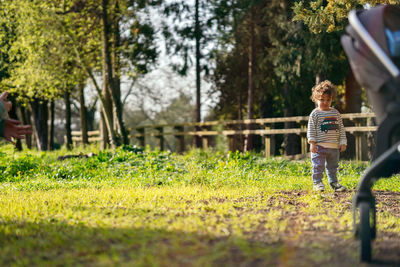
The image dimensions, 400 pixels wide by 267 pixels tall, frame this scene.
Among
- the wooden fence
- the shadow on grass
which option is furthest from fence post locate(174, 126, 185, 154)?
the shadow on grass

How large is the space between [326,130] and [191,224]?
347 centimetres

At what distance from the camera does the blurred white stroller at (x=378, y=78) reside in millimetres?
3314

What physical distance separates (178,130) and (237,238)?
16.7 m

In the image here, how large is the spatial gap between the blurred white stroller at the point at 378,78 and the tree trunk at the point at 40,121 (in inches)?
929

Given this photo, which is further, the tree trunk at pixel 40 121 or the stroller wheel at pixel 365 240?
the tree trunk at pixel 40 121

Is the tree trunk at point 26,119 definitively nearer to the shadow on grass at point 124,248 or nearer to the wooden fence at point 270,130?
the wooden fence at point 270,130

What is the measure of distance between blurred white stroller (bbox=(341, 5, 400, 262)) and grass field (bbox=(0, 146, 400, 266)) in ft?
1.36

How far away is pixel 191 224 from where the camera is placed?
176 inches

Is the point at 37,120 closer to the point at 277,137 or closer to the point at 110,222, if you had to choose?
the point at 277,137

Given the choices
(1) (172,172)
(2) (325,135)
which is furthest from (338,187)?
(1) (172,172)

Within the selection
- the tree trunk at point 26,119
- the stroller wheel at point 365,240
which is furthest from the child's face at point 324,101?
the tree trunk at point 26,119

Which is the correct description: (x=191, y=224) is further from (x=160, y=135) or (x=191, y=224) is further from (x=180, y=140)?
(x=160, y=135)

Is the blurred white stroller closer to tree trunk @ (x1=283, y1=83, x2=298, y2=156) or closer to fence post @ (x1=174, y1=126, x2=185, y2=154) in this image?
tree trunk @ (x1=283, y1=83, x2=298, y2=156)

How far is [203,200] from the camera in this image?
6.16 meters
